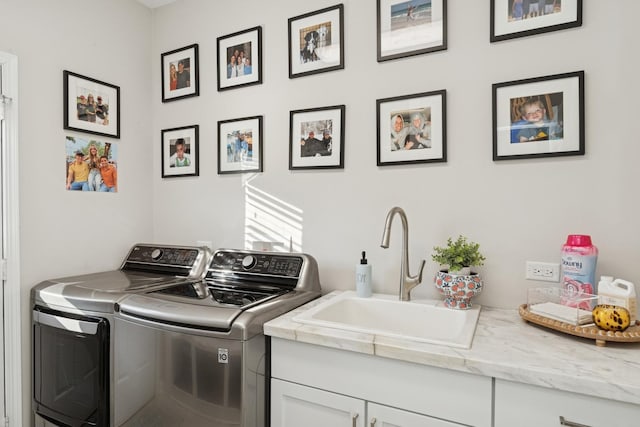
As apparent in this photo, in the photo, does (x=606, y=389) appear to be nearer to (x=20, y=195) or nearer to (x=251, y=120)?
(x=251, y=120)

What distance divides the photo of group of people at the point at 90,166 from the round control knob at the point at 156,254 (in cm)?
48

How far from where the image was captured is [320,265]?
1997mm

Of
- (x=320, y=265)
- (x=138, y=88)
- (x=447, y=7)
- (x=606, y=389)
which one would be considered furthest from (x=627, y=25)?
(x=138, y=88)

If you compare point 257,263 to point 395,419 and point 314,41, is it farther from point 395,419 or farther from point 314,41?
point 314,41

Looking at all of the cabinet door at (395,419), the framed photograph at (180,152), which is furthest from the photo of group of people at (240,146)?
the cabinet door at (395,419)

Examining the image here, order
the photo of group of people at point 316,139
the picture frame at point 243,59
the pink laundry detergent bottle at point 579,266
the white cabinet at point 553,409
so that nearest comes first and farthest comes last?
the white cabinet at point 553,409 < the pink laundry detergent bottle at point 579,266 < the photo of group of people at point 316,139 < the picture frame at point 243,59

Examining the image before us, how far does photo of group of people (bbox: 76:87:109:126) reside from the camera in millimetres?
2158

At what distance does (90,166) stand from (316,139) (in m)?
1.38

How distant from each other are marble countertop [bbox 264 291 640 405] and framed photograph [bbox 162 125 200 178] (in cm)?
145

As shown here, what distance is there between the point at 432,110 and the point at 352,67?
1.61ft

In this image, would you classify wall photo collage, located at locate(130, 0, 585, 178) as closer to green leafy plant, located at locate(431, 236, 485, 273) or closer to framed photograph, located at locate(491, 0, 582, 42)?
framed photograph, located at locate(491, 0, 582, 42)

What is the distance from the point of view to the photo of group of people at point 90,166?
2.11 meters

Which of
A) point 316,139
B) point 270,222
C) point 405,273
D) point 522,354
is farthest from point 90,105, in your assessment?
point 522,354

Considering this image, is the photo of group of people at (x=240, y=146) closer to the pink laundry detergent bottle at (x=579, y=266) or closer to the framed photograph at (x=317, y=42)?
the framed photograph at (x=317, y=42)
